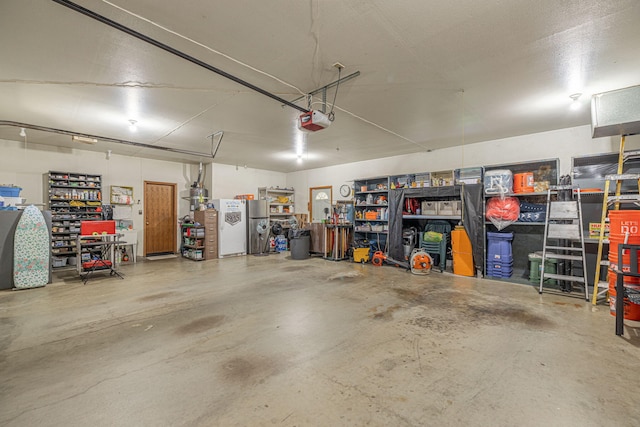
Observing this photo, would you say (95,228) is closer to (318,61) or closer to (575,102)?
(318,61)

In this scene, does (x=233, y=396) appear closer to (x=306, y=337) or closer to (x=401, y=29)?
(x=306, y=337)

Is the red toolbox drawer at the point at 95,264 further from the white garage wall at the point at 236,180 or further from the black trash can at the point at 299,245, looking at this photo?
the black trash can at the point at 299,245

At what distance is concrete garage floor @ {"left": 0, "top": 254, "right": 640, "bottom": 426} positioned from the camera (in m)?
1.76

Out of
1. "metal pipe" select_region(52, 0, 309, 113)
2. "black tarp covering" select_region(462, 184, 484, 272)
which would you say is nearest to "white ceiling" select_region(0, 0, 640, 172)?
"metal pipe" select_region(52, 0, 309, 113)

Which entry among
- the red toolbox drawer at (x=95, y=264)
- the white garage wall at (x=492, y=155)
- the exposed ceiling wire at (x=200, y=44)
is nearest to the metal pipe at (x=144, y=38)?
the exposed ceiling wire at (x=200, y=44)

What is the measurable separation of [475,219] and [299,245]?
4.38 meters

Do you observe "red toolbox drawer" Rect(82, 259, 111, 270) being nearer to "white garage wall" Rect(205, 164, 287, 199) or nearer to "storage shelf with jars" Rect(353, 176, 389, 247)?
"white garage wall" Rect(205, 164, 287, 199)

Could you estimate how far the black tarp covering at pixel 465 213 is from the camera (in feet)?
17.8

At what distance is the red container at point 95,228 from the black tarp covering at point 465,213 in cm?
638

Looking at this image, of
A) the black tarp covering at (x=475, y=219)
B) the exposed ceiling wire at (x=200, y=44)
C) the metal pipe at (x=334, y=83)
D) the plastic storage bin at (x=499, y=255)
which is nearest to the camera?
the exposed ceiling wire at (x=200, y=44)

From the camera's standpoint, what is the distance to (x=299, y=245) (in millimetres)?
7645

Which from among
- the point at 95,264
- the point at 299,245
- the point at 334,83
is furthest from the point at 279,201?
the point at 334,83

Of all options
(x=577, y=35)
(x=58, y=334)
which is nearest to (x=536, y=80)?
(x=577, y=35)

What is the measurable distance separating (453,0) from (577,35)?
1.49 m
